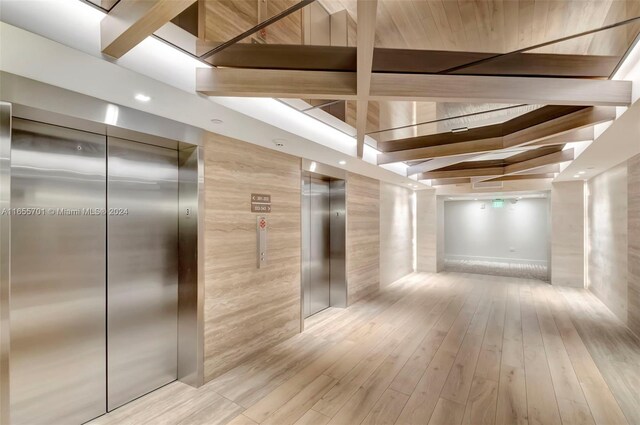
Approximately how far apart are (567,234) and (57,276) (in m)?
9.72

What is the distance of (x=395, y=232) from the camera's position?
310 inches

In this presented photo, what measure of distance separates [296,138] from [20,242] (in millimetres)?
2491

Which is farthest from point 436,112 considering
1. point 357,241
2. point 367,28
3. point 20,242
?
point 20,242

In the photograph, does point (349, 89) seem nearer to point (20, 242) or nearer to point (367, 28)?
point (367, 28)

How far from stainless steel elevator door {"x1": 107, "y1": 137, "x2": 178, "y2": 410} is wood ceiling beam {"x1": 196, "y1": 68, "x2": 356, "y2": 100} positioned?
115 cm

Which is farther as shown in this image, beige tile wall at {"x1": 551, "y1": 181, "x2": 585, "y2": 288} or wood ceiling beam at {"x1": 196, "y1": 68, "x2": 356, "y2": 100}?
beige tile wall at {"x1": 551, "y1": 181, "x2": 585, "y2": 288}

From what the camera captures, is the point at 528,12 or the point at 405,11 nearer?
the point at 528,12

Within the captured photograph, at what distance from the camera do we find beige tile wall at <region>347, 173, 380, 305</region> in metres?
5.66

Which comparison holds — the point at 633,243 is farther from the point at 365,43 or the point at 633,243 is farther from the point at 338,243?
the point at 365,43

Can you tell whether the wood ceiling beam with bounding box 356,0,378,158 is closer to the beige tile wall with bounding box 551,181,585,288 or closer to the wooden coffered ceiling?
the wooden coffered ceiling

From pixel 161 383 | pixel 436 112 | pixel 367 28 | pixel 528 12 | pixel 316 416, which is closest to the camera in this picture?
pixel 367 28

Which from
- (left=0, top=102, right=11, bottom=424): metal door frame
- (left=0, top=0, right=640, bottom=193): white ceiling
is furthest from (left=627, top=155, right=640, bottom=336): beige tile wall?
(left=0, top=102, right=11, bottom=424): metal door frame

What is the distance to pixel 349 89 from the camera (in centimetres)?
231

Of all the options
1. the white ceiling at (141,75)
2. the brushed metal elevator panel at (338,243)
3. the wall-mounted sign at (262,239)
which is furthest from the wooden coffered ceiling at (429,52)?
the brushed metal elevator panel at (338,243)
